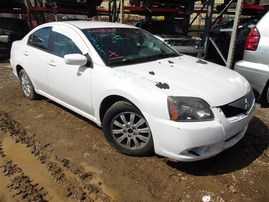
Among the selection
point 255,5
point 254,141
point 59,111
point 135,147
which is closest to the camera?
point 135,147

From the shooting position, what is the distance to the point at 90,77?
11.0ft

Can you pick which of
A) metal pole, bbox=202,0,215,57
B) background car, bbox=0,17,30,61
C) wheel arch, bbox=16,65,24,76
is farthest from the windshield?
background car, bbox=0,17,30,61

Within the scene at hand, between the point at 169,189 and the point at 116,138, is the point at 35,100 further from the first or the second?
the point at 169,189

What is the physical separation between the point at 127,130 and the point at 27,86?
2782 millimetres

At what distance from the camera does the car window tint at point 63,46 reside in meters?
3.67

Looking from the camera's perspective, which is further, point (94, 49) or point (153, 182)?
point (94, 49)

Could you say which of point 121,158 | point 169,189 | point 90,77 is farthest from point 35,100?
point 169,189

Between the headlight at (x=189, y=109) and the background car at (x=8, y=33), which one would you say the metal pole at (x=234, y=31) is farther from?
the background car at (x=8, y=33)

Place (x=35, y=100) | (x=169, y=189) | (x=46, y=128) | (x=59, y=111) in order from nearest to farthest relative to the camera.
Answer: (x=169, y=189) → (x=46, y=128) → (x=59, y=111) → (x=35, y=100)

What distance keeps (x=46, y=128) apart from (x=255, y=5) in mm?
6072

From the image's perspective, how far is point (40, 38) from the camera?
448 centimetres

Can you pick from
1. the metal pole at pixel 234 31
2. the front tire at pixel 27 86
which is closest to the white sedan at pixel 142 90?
the front tire at pixel 27 86

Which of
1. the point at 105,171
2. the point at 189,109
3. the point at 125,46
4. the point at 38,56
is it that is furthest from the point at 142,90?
the point at 38,56

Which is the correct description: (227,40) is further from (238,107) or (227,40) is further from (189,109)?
(189,109)
